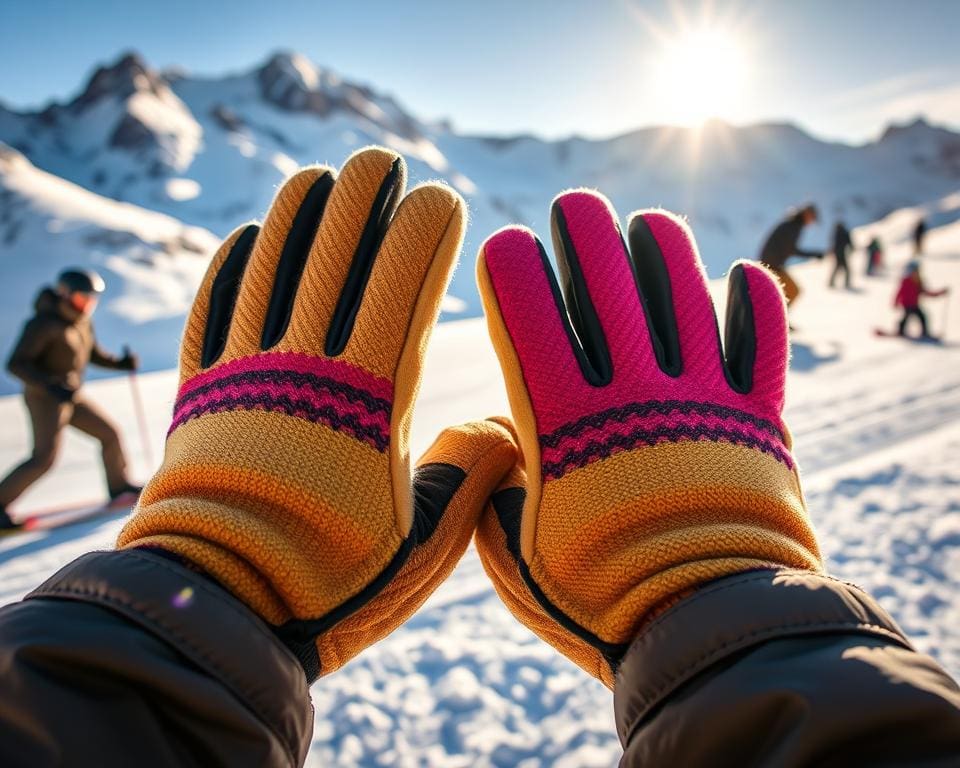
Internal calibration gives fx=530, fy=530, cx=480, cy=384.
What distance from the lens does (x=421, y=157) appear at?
4381 cm

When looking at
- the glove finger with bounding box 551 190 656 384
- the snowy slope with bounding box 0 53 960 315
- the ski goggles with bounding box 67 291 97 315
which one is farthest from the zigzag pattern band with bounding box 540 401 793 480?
the snowy slope with bounding box 0 53 960 315

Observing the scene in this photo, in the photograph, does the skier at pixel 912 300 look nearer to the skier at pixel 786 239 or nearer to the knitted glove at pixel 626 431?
the skier at pixel 786 239

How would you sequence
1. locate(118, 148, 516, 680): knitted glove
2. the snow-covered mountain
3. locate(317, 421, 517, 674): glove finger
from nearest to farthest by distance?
locate(118, 148, 516, 680): knitted glove
locate(317, 421, 517, 674): glove finger
the snow-covered mountain

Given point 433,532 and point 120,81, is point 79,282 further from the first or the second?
point 120,81

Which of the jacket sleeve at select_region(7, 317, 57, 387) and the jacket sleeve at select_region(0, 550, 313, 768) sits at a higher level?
the jacket sleeve at select_region(0, 550, 313, 768)

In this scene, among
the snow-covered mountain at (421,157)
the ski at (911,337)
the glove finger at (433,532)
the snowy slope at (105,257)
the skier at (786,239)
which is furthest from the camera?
the snow-covered mountain at (421,157)

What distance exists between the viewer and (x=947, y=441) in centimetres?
331

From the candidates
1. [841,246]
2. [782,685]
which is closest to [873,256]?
[841,246]

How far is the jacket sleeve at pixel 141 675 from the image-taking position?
1.75ft

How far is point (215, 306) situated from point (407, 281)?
56 centimetres

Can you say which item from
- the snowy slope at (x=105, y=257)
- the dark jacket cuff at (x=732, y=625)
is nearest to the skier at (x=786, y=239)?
the dark jacket cuff at (x=732, y=625)

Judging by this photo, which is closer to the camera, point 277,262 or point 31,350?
point 277,262

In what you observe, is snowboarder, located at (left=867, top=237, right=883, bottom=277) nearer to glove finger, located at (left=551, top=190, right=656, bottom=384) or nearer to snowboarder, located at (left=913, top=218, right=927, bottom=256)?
snowboarder, located at (left=913, top=218, right=927, bottom=256)

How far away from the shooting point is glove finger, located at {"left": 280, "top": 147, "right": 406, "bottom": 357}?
126 centimetres
